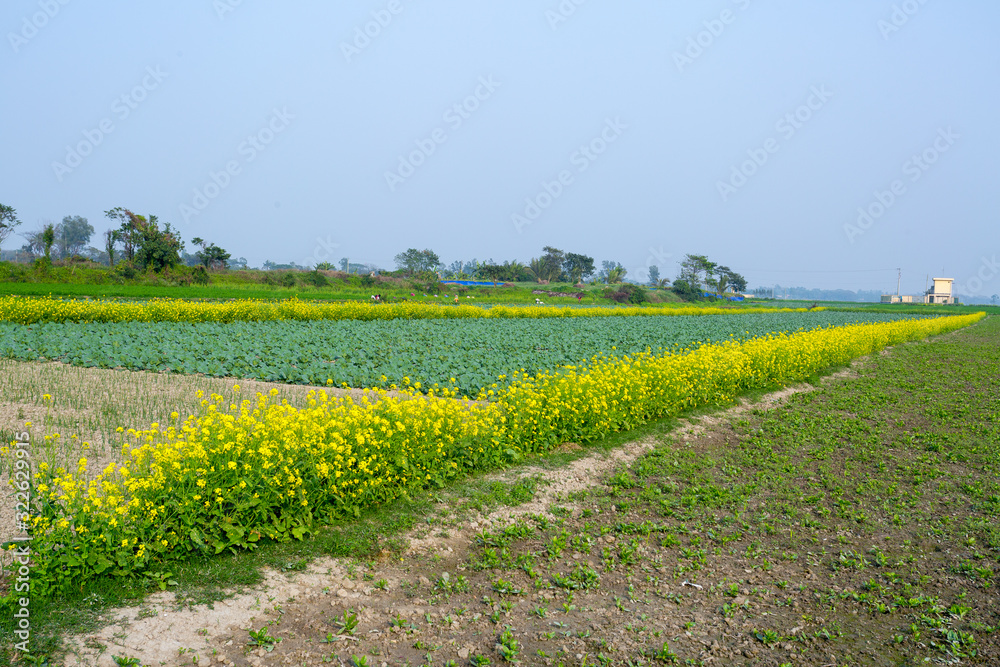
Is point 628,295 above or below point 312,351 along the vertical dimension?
above

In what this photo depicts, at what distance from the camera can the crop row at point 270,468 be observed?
3957 mm

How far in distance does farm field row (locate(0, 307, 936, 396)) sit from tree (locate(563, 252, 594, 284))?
3067 inches

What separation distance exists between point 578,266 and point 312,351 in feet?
282

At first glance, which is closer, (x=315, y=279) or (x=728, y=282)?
(x=315, y=279)

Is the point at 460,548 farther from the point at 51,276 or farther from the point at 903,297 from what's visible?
the point at 903,297

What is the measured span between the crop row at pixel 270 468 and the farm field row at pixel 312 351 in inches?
94.3

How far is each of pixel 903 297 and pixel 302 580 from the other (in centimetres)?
13975

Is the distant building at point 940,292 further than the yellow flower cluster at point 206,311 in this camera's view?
Yes

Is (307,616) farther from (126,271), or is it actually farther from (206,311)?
(126,271)

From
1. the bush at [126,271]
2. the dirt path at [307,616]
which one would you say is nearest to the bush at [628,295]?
the bush at [126,271]

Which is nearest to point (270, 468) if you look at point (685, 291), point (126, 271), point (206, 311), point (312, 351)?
point (312, 351)

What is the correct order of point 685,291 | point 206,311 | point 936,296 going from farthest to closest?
point 936,296, point 685,291, point 206,311

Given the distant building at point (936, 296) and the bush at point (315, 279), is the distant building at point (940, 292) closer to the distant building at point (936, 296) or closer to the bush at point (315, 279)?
the distant building at point (936, 296)

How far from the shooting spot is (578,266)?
3858 inches
